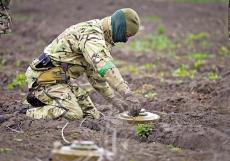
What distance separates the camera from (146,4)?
2706 cm

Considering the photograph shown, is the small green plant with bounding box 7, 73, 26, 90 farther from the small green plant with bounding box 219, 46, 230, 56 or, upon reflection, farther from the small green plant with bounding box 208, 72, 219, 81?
the small green plant with bounding box 219, 46, 230, 56

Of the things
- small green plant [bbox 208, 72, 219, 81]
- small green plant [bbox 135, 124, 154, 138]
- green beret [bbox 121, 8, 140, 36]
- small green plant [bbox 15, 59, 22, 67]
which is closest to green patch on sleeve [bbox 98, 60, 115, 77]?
green beret [bbox 121, 8, 140, 36]

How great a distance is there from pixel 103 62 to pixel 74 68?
39.7 inches

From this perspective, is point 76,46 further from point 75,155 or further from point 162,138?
point 75,155

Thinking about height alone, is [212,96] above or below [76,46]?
below

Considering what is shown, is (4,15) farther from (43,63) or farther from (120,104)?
(120,104)

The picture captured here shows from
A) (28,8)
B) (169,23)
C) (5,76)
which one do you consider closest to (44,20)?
(28,8)

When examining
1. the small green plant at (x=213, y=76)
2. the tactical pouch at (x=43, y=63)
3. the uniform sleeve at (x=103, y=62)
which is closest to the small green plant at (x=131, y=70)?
the small green plant at (x=213, y=76)

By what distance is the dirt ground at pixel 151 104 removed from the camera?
282 inches

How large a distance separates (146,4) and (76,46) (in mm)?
18890

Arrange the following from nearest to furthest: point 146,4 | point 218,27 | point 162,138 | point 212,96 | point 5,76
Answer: point 162,138 → point 212,96 → point 5,76 → point 218,27 → point 146,4

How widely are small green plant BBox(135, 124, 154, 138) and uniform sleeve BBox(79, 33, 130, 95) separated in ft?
1.57

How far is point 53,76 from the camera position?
28.8 feet

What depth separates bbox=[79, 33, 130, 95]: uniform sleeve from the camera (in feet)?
25.7
